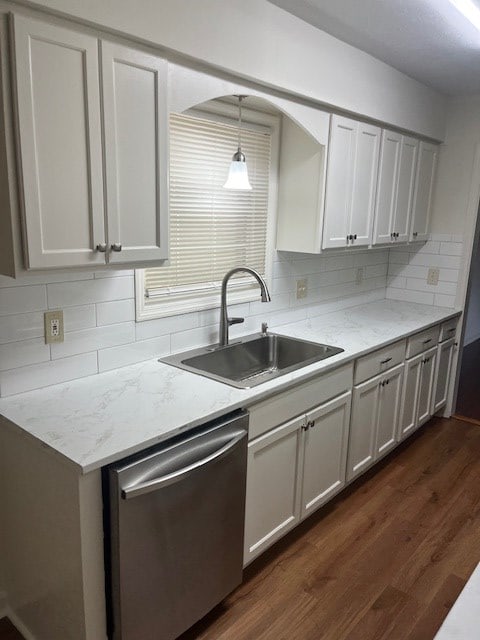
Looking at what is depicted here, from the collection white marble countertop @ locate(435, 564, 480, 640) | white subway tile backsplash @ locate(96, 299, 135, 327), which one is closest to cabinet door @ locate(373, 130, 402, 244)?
white subway tile backsplash @ locate(96, 299, 135, 327)

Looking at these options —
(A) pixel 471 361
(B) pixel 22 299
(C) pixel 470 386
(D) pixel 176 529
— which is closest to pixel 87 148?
(B) pixel 22 299

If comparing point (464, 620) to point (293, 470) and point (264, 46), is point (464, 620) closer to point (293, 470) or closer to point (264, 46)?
point (293, 470)

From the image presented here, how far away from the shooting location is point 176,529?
1.59m

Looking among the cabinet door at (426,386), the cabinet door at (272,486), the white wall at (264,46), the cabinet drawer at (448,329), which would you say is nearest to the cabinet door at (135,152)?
the white wall at (264,46)

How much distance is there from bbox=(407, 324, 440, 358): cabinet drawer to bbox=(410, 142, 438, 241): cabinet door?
2.26ft

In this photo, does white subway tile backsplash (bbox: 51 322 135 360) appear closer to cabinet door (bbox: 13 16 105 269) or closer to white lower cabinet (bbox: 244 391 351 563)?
cabinet door (bbox: 13 16 105 269)

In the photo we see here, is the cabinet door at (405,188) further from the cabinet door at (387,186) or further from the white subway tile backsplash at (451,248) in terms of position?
the white subway tile backsplash at (451,248)

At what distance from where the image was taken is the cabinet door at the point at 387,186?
296 cm

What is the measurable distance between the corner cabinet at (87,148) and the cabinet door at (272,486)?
90 centimetres

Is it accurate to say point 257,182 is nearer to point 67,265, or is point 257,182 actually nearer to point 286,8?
point 286,8

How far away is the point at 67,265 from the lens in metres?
1.48

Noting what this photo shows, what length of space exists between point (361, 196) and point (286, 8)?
43.9 inches

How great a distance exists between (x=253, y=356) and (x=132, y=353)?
728mm

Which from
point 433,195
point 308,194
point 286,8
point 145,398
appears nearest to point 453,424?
point 433,195
